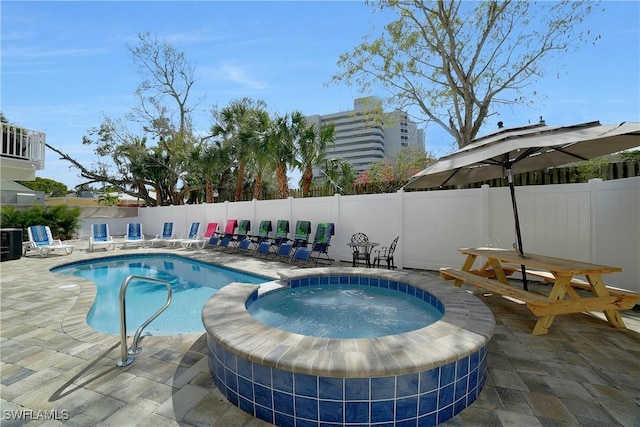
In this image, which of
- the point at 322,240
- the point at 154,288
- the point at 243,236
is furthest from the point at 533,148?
the point at 243,236

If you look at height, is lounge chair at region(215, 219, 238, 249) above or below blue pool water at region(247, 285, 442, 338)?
above

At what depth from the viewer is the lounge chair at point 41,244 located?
1061 cm

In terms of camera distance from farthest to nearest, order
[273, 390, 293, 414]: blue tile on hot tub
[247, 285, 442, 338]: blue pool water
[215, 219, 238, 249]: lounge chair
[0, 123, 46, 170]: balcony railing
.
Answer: [215, 219, 238, 249]: lounge chair, [0, 123, 46, 170]: balcony railing, [247, 285, 442, 338]: blue pool water, [273, 390, 293, 414]: blue tile on hot tub

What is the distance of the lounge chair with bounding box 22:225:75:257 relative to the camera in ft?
34.8

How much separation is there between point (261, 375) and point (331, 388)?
0.55 metres

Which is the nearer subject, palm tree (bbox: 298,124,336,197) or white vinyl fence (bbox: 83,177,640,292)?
white vinyl fence (bbox: 83,177,640,292)

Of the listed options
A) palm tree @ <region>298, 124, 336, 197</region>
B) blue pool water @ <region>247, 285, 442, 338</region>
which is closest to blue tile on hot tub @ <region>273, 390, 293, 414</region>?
blue pool water @ <region>247, 285, 442, 338</region>

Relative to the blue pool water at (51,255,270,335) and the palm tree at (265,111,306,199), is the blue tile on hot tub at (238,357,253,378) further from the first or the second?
the palm tree at (265,111,306,199)

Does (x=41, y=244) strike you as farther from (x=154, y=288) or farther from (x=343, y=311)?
(x=343, y=311)

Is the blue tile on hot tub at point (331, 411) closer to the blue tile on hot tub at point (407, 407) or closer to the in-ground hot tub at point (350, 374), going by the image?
the in-ground hot tub at point (350, 374)

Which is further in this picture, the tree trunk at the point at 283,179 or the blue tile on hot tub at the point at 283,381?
the tree trunk at the point at 283,179

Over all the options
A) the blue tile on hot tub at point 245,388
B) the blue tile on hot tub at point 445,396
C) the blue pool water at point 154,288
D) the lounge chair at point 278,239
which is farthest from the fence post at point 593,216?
the lounge chair at point 278,239

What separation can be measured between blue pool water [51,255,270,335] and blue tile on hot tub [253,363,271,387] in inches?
106

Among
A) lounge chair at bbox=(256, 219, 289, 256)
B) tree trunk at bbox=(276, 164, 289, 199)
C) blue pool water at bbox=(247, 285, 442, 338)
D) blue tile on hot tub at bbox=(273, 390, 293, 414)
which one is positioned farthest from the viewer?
tree trunk at bbox=(276, 164, 289, 199)
